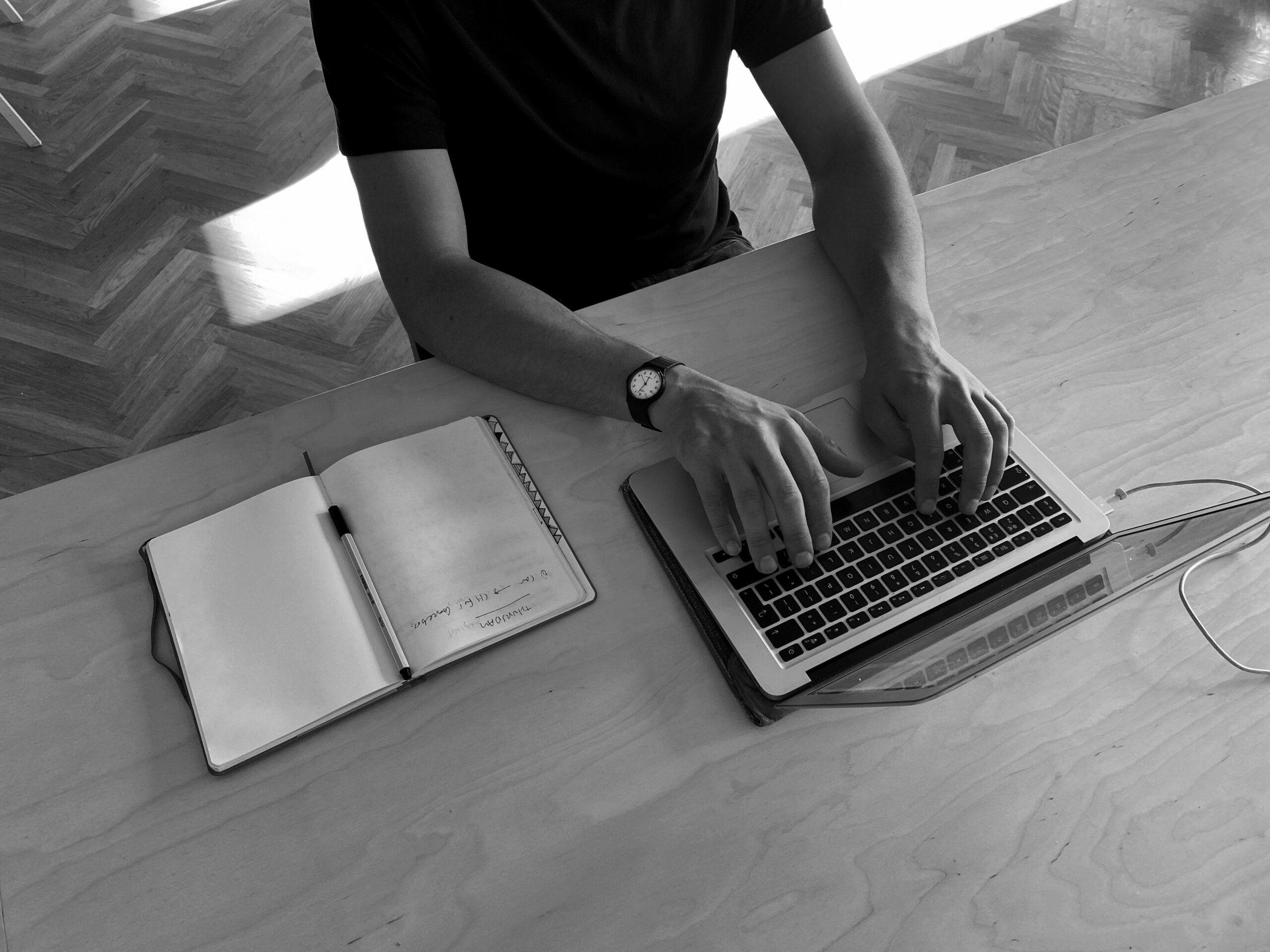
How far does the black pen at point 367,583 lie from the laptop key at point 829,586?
12.9 inches

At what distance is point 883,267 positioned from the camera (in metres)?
0.92

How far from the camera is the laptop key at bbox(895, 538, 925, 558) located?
74cm

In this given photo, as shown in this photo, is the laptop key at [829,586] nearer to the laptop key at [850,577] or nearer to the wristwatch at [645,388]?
the laptop key at [850,577]

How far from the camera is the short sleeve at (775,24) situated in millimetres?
1083

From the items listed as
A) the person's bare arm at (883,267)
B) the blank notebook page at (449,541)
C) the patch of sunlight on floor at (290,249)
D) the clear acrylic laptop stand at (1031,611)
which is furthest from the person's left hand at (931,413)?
the patch of sunlight on floor at (290,249)

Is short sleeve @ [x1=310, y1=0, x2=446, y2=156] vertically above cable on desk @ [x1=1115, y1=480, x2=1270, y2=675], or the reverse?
short sleeve @ [x1=310, y1=0, x2=446, y2=156]

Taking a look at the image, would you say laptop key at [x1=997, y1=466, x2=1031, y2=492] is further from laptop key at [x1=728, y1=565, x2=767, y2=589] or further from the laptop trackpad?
laptop key at [x1=728, y1=565, x2=767, y2=589]

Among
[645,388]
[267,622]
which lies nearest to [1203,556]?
[645,388]

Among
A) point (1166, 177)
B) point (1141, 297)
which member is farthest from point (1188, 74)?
point (1141, 297)

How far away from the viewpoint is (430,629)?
2.27 ft

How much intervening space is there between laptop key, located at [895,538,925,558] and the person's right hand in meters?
0.06

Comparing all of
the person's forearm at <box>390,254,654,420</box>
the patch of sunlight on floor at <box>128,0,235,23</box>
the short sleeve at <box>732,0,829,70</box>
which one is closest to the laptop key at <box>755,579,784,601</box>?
the person's forearm at <box>390,254,654,420</box>

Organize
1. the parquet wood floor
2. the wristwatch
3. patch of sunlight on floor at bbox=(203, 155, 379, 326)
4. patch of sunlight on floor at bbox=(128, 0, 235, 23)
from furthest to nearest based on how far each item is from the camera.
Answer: patch of sunlight on floor at bbox=(128, 0, 235, 23) < patch of sunlight on floor at bbox=(203, 155, 379, 326) < the parquet wood floor < the wristwatch

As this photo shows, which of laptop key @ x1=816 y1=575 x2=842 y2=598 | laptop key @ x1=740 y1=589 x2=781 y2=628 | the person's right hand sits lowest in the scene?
laptop key @ x1=816 y1=575 x2=842 y2=598
